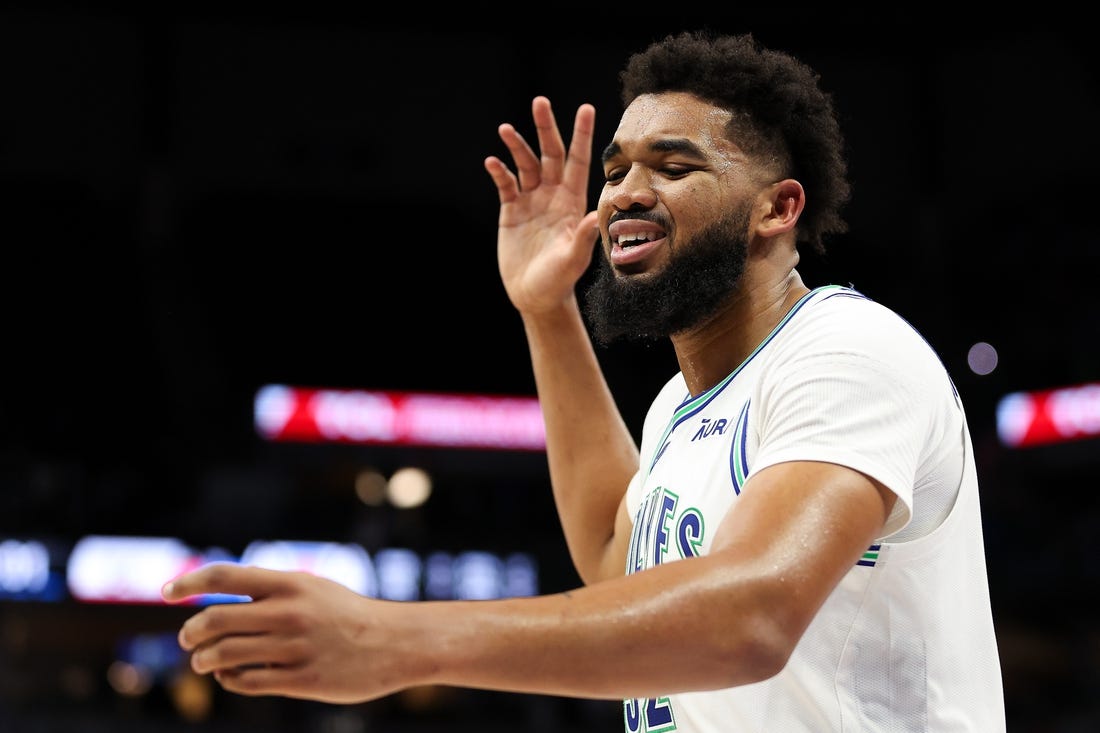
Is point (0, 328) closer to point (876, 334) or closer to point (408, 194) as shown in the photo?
point (408, 194)

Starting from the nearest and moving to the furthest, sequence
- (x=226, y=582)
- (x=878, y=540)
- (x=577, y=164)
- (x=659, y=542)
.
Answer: (x=226, y=582) < (x=878, y=540) < (x=659, y=542) < (x=577, y=164)

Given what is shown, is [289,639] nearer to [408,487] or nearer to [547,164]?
[547,164]

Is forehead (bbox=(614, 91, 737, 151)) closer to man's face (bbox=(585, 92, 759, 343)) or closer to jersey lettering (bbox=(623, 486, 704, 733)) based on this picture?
man's face (bbox=(585, 92, 759, 343))

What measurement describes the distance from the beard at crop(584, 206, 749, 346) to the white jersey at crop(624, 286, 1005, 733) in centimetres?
31

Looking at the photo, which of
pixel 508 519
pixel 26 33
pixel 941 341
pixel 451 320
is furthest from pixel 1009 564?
pixel 26 33

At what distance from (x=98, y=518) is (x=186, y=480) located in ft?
5.30

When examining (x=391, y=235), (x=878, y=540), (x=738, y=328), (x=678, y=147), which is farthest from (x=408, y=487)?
(x=878, y=540)

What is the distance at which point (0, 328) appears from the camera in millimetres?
17094

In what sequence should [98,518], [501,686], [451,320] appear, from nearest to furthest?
[501,686] < [98,518] < [451,320]

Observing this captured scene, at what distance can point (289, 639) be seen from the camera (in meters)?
1.55

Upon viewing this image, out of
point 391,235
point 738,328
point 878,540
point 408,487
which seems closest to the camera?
point 878,540

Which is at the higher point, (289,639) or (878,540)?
(878,540)

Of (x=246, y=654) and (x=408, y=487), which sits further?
(x=408, y=487)

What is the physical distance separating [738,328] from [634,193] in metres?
0.37
